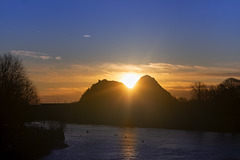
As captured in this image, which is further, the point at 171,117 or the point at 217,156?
the point at 171,117

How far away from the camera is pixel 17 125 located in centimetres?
5572

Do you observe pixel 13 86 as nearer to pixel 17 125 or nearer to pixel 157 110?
pixel 17 125

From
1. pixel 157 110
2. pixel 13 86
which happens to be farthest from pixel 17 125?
pixel 157 110

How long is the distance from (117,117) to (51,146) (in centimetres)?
9339

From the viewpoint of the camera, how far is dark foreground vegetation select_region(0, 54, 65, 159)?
41031 millimetres

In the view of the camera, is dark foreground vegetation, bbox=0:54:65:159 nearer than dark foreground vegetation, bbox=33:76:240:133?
Yes

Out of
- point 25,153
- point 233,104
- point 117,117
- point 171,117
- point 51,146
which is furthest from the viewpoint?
point 117,117

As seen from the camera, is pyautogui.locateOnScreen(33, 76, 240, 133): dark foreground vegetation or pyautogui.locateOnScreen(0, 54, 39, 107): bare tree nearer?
pyautogui.locateOnScreen(0, 54, 39, 107): bare tree

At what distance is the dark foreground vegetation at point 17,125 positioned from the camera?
41031 mm

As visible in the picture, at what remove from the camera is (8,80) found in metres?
55.7

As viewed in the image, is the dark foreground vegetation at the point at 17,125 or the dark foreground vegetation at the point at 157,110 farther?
the dark foreground vegetation at the point at 157,110

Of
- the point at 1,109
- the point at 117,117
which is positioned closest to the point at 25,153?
the point at 1,109

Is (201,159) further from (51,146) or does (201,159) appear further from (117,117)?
(117,117)

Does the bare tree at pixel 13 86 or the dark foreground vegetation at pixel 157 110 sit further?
the dark foreground vegetation at pixel 157 110
